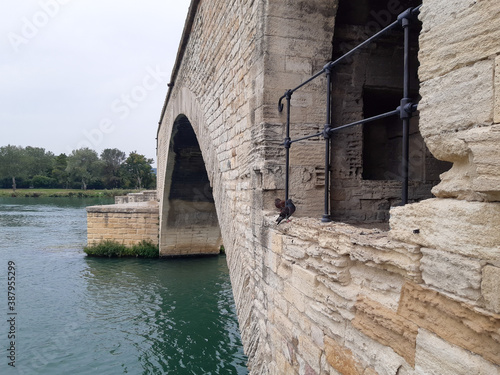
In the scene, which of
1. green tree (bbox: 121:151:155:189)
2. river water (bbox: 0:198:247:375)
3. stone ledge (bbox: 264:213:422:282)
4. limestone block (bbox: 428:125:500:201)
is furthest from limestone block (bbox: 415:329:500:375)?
green tree (bbox: 121:151:155:189)

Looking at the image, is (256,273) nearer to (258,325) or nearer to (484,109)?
(258,325)

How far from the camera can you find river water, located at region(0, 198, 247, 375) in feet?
21.2

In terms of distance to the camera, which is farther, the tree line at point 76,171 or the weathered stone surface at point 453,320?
the tree line at point 76,171

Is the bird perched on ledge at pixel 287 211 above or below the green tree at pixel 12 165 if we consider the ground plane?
below

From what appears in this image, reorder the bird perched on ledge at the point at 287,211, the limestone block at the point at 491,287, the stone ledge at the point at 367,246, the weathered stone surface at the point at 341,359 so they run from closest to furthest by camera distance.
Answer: the limestone block at the point at 491,287, the stone ledge at the point at 367,246, the weathered stone surface at the point at 341,359, the bird perched on ledge at the point at 287,211

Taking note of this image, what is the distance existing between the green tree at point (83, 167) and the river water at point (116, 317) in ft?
140

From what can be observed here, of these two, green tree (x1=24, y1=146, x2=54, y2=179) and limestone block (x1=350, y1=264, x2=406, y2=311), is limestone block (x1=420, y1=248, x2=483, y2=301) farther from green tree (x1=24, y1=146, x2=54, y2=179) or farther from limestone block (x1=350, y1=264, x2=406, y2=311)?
green tree (x1=24, y1=146, x2=54, y2=179)

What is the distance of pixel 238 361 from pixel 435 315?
222 inches

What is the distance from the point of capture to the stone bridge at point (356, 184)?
136cm

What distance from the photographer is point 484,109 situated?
132cm

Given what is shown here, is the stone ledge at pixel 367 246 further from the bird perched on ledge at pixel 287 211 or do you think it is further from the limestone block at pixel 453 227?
the bird perched on ledge at pixel 287 211

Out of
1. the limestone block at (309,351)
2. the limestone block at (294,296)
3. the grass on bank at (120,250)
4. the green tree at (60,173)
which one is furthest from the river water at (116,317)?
the green tree at (60,173)

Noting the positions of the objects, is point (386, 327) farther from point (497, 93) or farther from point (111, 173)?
point (111, 173)

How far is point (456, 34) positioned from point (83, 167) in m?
58.9
